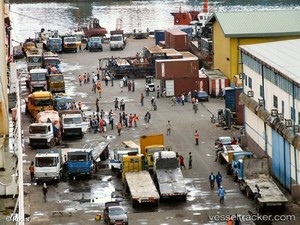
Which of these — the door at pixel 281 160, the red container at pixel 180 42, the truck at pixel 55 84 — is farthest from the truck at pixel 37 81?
the door at pixel 281 160

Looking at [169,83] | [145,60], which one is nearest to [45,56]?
[145,60]

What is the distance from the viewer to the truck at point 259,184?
1610 inches

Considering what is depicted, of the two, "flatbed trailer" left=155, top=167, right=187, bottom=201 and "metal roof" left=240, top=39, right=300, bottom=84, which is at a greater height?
"metal roof" left=240, top=39, right=300, bottom=84

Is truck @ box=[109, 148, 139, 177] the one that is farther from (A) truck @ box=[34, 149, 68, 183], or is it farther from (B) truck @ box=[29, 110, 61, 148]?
(B) truck @ box=[29, 110, 61, 148]

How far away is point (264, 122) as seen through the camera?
4969 centimetres

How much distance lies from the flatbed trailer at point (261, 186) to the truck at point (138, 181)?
4453 mm

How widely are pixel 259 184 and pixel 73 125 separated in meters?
19.3

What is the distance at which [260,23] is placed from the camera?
252 feet

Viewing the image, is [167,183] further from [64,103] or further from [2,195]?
[64,103]

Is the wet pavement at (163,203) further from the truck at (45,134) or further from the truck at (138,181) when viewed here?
the truck at (45,134)

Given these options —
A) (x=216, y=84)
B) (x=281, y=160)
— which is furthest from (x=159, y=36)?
(x=281, y=160)

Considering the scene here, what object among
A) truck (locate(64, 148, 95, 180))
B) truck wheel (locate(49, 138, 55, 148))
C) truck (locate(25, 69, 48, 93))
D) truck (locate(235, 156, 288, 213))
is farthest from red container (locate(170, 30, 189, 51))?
truck (locate(235, 156, 288, 213))

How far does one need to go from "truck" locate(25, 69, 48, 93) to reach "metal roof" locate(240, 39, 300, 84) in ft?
79.9

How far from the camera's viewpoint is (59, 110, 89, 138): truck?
59.5 meters
